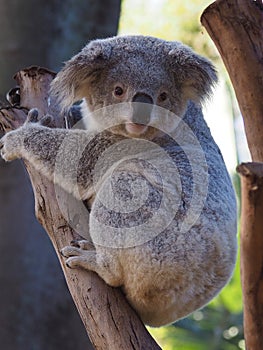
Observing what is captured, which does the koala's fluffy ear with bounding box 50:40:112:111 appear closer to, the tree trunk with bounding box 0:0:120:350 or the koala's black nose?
the koala's black nose

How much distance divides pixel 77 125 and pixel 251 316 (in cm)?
236

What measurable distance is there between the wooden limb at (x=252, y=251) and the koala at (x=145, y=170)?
3.08 ft

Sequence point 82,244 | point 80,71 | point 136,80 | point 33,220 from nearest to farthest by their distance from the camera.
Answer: point 82,244, point 136,80, point 80,71, point 33,220

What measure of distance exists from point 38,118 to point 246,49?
57.4 inches

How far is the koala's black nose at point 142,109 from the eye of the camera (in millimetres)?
3773

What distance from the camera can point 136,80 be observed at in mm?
3865

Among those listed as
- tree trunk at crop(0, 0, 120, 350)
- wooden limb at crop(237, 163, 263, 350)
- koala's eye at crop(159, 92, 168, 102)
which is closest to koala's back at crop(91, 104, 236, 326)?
koala's eye at crop(159, 92, 168, 102)

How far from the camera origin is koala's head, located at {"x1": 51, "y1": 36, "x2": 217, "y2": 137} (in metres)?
3.84

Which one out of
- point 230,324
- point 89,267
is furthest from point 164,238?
point 230,324

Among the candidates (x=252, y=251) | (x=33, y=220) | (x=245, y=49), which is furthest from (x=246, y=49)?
(x=33, y=220)

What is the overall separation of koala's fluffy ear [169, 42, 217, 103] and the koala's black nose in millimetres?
365

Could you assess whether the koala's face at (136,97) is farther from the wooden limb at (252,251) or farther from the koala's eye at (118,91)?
the wooden limb at (252,251)

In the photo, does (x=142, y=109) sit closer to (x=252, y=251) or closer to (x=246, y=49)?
(x=246, y=49)

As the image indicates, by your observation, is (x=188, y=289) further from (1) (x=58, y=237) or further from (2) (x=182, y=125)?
(2) (x=182, y=125)
